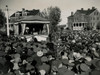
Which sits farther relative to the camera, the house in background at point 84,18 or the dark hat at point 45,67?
the house in background at point 84,18

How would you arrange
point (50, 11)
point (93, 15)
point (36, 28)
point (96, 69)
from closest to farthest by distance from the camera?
point (96, 69), point (36, 28), point (50, 11), point (93, 15)

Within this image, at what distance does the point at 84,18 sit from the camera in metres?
29.0

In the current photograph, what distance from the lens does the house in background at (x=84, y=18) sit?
27161 mm

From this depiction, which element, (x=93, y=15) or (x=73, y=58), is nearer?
(x=73, y=58)

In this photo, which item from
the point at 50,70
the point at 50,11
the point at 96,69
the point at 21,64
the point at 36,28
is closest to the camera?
the point at 96,69

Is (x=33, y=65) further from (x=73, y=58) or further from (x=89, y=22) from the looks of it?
(x=89, y=22)

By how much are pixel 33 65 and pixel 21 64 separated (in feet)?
0.23

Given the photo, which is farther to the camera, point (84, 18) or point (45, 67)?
point (84, 18)

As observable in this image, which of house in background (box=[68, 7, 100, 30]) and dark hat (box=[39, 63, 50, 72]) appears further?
house in background (box=[68, 7, 100, 30])

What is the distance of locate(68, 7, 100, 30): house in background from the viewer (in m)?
27.2

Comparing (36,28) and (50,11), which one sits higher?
(50,11)

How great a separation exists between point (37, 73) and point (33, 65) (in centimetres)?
5

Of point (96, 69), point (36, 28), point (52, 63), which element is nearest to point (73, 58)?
point (52, 63)

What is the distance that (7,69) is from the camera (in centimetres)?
81
